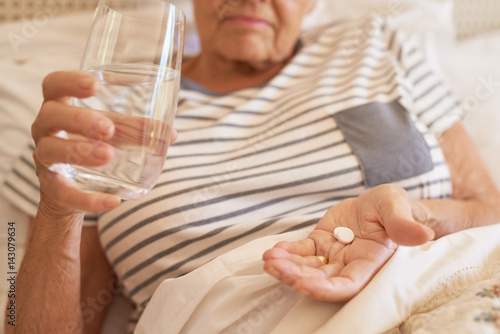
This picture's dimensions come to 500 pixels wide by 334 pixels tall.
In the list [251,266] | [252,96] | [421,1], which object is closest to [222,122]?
[252,96]

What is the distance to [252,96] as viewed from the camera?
2.97ft

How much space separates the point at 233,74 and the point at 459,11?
0.75 meters

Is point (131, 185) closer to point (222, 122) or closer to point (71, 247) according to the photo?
point (71, 247)

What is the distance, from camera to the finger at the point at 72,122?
16.2 inches

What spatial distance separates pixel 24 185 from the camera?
33.7 inches

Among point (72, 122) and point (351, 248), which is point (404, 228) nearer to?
point (351, 248)

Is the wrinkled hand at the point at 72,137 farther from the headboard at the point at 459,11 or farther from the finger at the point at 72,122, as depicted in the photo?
the headboard at the point at 459,11

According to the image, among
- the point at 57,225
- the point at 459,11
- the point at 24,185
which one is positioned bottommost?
the point at 24,185

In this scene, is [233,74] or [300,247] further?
[233,74]

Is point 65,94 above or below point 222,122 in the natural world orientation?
above

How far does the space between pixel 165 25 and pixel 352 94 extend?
0.44m

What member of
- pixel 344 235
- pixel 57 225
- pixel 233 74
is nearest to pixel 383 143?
pixel 344 235

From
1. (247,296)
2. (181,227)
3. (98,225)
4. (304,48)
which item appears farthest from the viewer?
(304,48)

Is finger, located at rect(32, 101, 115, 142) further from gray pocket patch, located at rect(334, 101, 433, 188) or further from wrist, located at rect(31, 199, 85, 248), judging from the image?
gray pocket patch, located at rect(334, 101, 433, 188)
